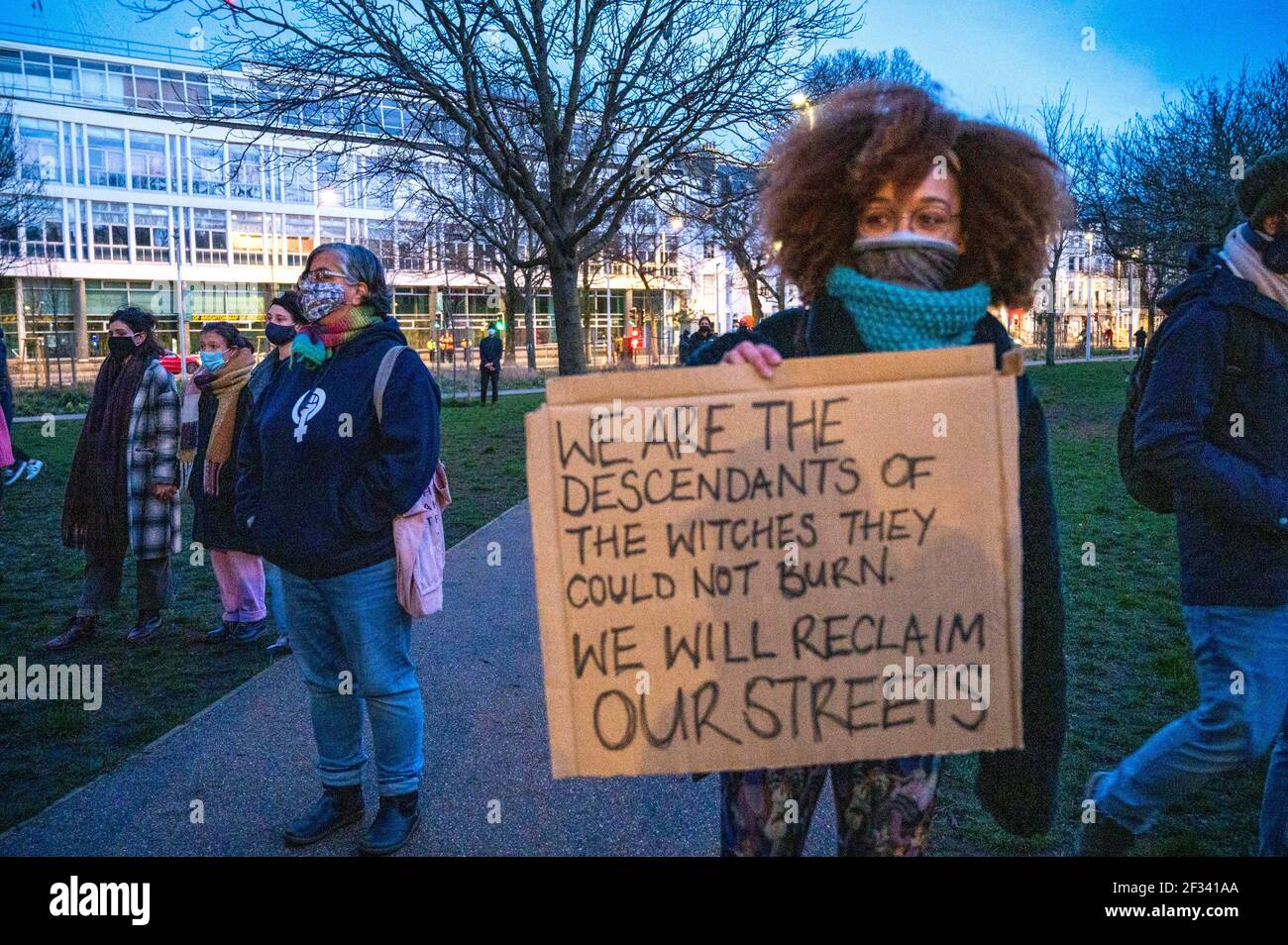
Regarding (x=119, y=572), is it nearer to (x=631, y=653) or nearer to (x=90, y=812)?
(x=90, y=812)

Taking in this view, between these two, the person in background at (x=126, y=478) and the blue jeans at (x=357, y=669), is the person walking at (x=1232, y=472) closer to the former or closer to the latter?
the blue jeans at (x=357, y=669)

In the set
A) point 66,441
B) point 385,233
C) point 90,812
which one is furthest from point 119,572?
point 385,233

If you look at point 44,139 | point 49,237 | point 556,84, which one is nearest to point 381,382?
point 556,84

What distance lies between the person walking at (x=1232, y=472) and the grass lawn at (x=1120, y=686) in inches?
33.7

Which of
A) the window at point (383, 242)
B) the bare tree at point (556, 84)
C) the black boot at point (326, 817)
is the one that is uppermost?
the window at point (383, 242)

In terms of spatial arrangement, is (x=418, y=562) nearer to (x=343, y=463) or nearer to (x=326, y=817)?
(x=343, y=463)

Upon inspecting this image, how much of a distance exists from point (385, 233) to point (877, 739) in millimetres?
61739

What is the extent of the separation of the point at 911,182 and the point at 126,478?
5.34 meters

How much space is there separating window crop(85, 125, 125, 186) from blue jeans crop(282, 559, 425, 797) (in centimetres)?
5801

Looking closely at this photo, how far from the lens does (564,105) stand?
1563 cm

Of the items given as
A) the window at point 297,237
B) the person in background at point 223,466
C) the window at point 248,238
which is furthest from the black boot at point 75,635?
the window at point 297,237

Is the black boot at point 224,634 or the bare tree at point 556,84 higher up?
the bare tree at point 556,84

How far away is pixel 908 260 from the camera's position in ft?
7.45

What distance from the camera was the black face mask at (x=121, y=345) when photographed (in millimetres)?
6102
